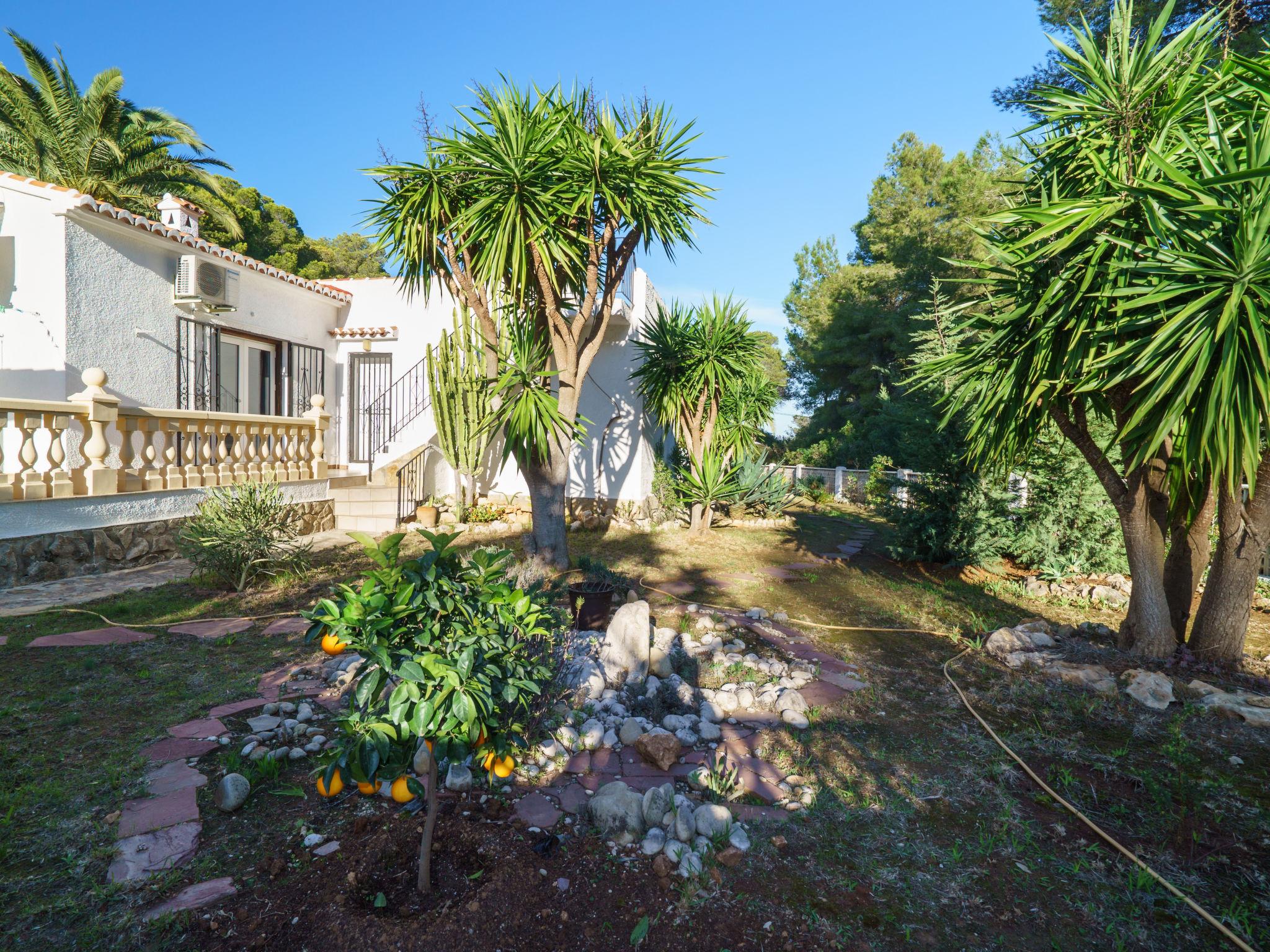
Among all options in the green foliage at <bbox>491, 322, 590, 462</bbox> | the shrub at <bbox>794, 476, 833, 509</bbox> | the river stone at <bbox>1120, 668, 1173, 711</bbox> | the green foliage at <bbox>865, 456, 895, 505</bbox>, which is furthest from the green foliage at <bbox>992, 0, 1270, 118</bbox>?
the shrub at <bbox>794, 476, 833, 509</bbox>

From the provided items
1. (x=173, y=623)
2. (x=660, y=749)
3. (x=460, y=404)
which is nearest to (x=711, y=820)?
(x=660, y=749)

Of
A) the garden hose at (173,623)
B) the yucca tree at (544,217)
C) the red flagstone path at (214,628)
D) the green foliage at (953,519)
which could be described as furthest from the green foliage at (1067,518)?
the red flagstone path at (214,628)

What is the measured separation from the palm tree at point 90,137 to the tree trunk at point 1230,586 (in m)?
15.6

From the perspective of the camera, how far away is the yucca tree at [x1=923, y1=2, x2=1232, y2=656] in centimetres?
403

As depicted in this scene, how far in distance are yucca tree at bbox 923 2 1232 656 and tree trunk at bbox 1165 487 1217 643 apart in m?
0.01

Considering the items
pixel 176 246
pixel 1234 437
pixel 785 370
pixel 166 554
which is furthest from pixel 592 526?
pixel 785 370

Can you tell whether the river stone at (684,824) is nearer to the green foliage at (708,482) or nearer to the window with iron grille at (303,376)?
the green foliage at (708,482)

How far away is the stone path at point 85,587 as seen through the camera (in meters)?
5.32

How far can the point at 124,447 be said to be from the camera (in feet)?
22.0

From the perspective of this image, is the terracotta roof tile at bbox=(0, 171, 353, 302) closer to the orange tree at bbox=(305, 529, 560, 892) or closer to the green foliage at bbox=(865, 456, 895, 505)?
the orange tree at bbox=(305, 529, 560, 892)

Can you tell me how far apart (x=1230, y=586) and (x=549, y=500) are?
5514 mm

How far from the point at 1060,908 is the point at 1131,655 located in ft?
11.0

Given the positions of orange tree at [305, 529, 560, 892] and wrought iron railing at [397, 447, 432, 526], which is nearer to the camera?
orange tree at [305, 529, 560, 892]

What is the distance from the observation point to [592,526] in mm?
10352
